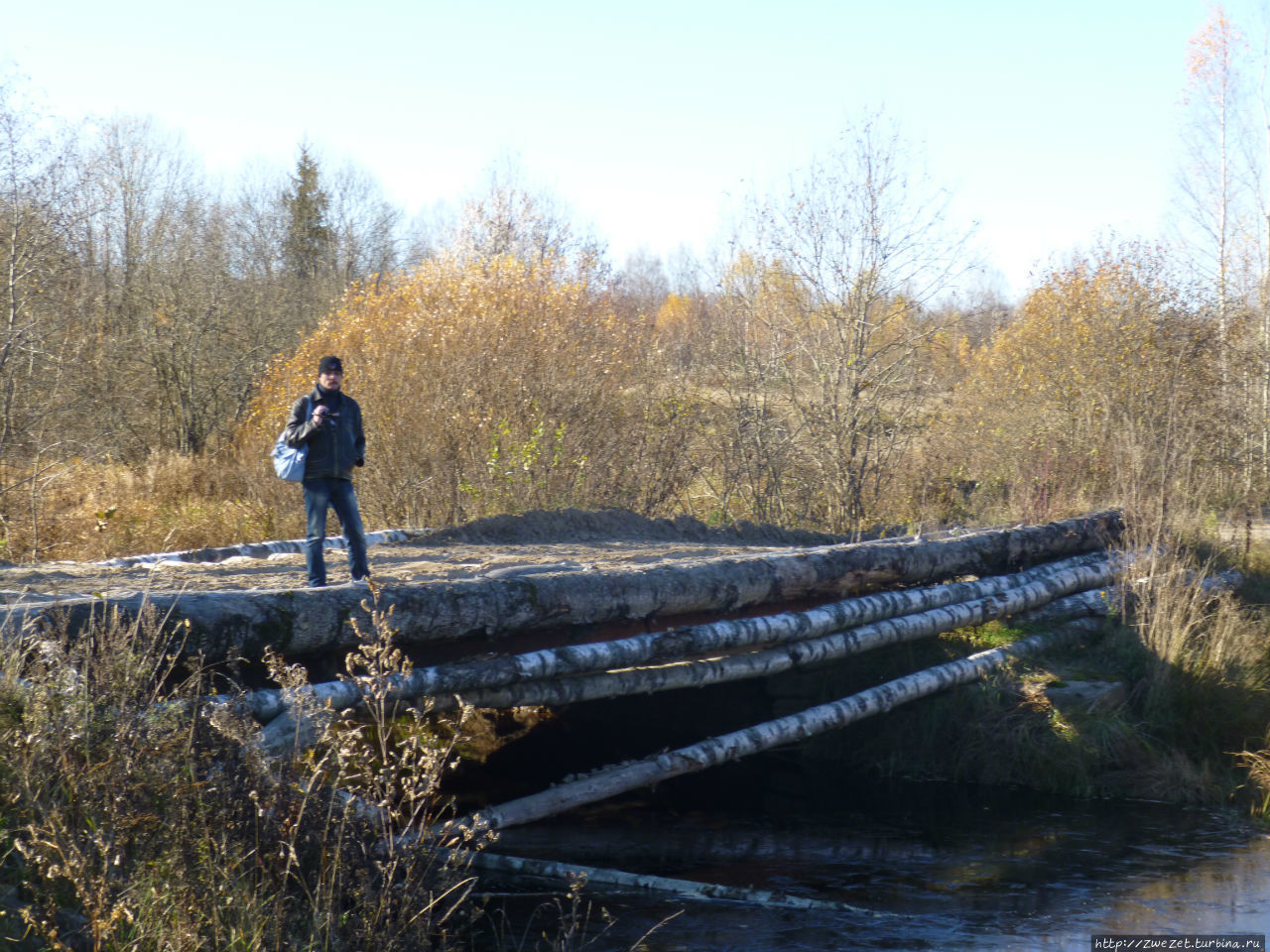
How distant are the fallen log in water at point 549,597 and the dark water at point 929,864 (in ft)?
5.10

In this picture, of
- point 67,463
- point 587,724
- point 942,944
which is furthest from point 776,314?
point 942,944

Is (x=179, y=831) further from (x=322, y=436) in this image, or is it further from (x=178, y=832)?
(x=322, y=436)

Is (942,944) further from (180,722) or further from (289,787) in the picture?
(180,722)

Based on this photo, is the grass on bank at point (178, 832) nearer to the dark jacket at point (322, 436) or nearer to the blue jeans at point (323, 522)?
the blue jeans at point (323, 522)

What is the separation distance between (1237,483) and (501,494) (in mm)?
12042

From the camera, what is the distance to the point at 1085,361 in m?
18.0

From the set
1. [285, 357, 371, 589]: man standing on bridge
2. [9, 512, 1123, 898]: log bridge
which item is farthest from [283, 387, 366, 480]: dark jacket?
[9, 512, 1123, 898]: log bridge

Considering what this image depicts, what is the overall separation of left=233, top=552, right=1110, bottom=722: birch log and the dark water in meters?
1.28

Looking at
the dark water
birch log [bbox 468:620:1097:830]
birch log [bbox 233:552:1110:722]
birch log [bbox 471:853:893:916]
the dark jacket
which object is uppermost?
the dark jacket

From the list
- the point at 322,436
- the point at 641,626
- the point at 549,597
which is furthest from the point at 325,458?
the point at 641,626

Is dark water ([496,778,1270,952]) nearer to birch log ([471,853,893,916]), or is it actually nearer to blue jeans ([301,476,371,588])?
birch log ([471,853,893,916])

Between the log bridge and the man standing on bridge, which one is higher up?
the man standing on bridge

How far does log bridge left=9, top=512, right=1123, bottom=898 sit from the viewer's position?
206 inches

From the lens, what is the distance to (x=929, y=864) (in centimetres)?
704
